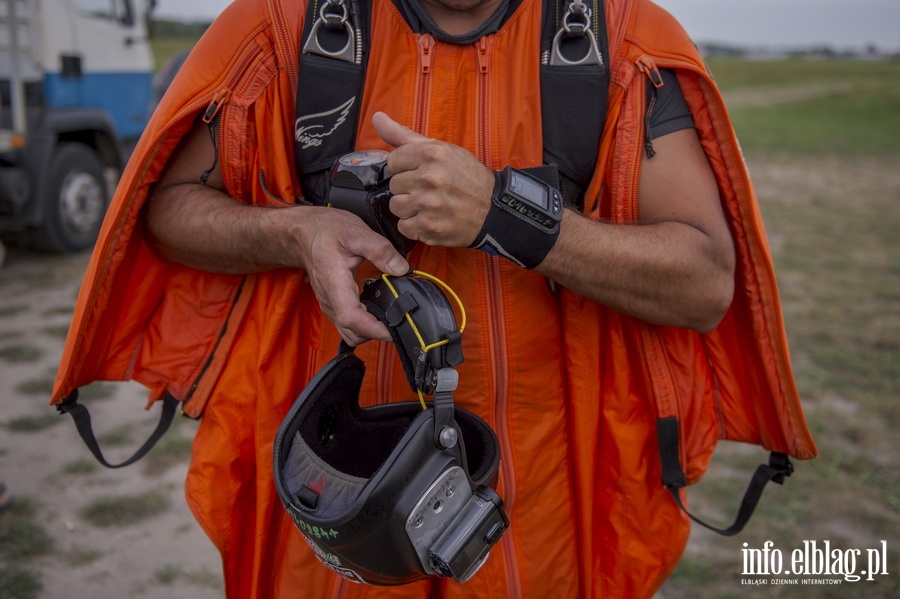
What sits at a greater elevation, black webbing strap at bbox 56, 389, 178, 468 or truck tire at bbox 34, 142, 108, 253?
black webbing strap at bbox 56, 389, 178, 468

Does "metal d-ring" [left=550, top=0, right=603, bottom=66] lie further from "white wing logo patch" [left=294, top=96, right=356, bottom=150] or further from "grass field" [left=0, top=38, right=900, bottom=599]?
"grass field" [left=0, top=38, right=900, bottom=599]

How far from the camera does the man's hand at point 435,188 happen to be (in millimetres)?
1428

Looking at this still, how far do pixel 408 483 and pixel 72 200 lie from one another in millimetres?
7093

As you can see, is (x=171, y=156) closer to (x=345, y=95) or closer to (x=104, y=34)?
(x=345, y=95)

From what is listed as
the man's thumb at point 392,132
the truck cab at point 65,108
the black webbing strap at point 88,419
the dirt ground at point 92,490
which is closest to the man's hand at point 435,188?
the man's thumb at point 392,132

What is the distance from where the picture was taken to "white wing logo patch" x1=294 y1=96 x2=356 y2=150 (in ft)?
5.35

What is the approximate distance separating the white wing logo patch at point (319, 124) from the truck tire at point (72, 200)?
6.00m

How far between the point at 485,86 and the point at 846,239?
8.57 m

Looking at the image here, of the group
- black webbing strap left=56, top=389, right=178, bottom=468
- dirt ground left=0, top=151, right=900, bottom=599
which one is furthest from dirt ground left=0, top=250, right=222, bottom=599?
black webbing strap left=56, top=389, right=178, bottom=468

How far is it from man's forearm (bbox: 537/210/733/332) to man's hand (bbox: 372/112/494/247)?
19 cm

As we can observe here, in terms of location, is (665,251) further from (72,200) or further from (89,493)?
(72,200)

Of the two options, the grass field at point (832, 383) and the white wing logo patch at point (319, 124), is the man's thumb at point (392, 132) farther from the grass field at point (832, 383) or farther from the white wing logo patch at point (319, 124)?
the grass field at point (832, 383)

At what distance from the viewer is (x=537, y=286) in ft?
5.68

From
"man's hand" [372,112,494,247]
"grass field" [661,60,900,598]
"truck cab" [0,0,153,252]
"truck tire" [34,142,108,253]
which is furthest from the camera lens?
"truck tire" [34,142,108,253]
